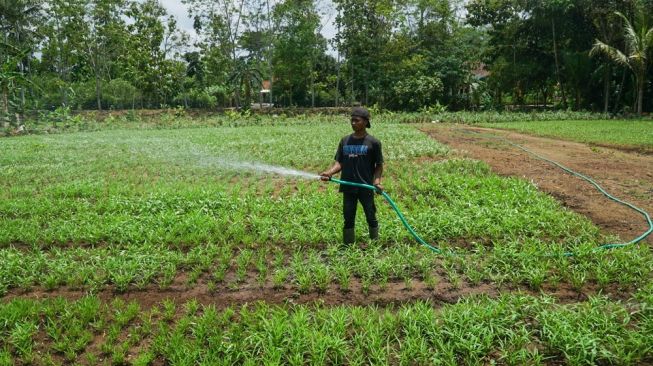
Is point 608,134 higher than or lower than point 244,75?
lower

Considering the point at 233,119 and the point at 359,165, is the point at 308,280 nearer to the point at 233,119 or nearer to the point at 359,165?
the point at 359,165

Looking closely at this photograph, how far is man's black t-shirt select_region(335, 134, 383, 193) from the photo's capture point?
4898 mm

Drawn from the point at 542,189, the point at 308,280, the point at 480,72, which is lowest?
the point at 308,280

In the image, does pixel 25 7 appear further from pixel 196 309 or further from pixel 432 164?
pixel 196 309

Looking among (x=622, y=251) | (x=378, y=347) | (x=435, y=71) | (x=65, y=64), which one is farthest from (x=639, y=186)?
(x=65, y=64)

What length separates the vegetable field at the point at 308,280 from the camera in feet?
10.9

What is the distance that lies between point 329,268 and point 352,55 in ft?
98.8

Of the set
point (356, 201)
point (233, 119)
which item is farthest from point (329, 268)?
point (233, 119)

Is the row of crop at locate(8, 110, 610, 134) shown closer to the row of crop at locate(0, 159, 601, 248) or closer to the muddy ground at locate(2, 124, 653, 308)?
the muddy ground at locate(2, 124, 653, 308)

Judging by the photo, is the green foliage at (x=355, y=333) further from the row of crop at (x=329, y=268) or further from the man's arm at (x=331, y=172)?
the man's arm at (x=331, y=172)

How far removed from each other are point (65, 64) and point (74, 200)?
35.5 metres

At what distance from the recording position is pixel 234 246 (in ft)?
18.1

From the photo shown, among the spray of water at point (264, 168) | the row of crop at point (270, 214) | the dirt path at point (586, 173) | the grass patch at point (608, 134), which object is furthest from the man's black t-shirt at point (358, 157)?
the grass patch at point (608, 134)

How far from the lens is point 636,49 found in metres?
21.4
